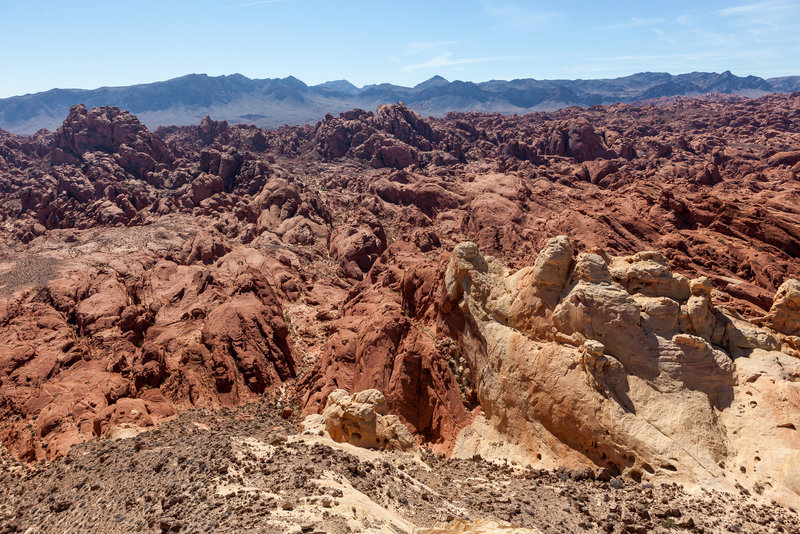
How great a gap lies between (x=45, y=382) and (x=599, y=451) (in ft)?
105

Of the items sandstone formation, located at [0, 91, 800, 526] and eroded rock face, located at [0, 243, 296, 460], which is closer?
sandstone formation, located at [0, 91, 800, 526]

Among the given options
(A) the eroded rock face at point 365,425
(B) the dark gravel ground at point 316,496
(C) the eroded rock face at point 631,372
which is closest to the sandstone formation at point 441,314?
(C) the eroded rock face at point 631,372

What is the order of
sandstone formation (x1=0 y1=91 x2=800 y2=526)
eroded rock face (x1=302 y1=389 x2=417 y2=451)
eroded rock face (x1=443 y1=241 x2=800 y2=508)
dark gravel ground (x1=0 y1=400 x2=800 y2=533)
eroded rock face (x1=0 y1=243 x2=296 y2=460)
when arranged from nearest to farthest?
dark gravel ground (x1=0 y1=400 x2=800 y2=533) → eroded rock face (x1=443 y1=241 x2=800 y2=508) → sandstone formation (x1=0 y1=91 x2=800 y2=526) → eroded rock face (x1=302 y1=389 x2=417 y2=451) → eroded rock face (x1=0 y1=243 x2=296 y2=460)

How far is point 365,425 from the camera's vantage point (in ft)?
64.8

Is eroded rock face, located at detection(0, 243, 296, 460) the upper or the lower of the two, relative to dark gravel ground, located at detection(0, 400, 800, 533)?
lower

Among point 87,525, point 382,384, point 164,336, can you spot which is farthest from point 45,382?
point 382,384

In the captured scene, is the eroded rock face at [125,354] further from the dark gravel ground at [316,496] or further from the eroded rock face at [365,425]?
the eroded rock face at [365,425]

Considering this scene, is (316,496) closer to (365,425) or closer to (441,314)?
(365,425)

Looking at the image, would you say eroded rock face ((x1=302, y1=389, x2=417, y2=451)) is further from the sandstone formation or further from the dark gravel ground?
the dark gravel ground

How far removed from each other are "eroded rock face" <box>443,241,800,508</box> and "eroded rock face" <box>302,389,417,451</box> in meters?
4.45

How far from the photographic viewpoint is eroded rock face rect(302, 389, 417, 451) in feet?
65.1

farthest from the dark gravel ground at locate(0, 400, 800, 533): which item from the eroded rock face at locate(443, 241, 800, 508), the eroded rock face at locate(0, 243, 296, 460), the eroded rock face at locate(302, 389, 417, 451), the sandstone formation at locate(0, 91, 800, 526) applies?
the eroded rock face at locate(0, 243, 296, 460)

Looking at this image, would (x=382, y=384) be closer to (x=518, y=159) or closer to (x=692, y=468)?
(x=692, y=468)

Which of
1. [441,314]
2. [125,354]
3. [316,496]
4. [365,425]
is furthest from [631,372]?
[125,354]
